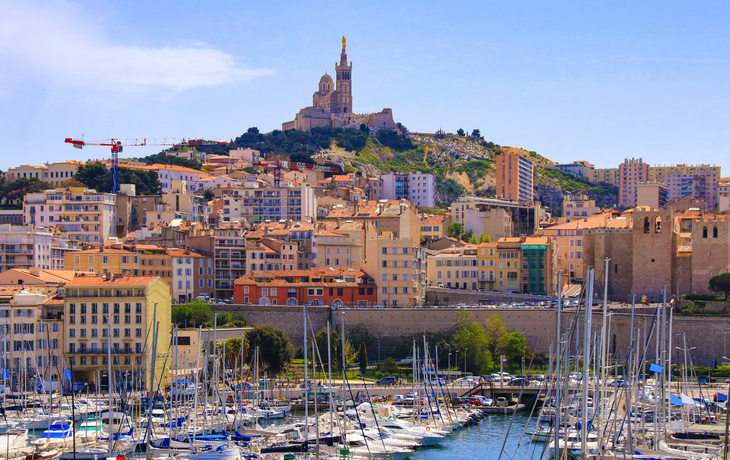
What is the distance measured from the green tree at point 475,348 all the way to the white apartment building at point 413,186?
73.3m

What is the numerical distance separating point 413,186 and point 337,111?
187 feet

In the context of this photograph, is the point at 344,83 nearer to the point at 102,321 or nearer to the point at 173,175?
the point at 173,175

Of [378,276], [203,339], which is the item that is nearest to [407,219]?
[378,276]

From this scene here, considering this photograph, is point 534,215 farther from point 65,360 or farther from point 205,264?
point 65,360

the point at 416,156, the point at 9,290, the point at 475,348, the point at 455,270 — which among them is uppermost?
the point at 416,156

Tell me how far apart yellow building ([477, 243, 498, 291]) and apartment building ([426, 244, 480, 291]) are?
1.17ft

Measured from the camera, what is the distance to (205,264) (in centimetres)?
7962

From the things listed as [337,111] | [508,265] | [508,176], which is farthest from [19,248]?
[337,111]

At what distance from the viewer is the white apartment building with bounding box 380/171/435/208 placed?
138000 mm

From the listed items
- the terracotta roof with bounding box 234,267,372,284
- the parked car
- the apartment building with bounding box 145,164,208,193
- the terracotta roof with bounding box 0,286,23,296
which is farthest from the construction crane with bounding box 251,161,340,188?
the parked car

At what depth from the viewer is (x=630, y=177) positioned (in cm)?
17488

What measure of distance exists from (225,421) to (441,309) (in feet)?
86.1

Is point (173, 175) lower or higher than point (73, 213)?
higher

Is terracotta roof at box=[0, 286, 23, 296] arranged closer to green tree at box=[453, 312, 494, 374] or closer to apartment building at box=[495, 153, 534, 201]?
green tree at box=[453, 312, 494, 374]
